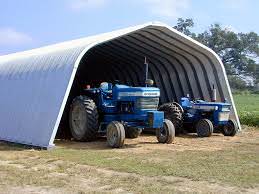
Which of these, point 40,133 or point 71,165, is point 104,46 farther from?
point 71,165

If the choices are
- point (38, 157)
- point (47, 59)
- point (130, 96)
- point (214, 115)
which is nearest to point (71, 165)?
point (38, 157)

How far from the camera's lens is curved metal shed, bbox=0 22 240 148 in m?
13.3

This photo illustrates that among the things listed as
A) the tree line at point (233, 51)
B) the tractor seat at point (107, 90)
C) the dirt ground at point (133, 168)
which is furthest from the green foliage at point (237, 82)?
the dirt ground at point (133, 168)

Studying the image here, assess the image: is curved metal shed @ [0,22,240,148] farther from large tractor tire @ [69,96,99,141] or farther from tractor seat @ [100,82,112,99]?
tractor seat @ [100,82,112,99]

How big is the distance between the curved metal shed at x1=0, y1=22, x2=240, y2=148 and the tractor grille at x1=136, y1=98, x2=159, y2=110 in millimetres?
1874

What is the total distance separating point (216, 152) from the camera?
11594 mm

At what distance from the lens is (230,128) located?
16156mm

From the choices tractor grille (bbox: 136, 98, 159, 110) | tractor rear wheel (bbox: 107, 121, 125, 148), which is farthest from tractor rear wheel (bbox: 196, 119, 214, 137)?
tractor rear wheel (bbox: 107, 121, 125, 148)

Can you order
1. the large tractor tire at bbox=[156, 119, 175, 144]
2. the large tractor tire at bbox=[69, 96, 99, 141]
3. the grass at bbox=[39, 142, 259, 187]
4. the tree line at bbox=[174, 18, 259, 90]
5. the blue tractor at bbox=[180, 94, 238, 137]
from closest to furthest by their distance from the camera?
1. the grass at bbox=[39, 142, 259, 187]
2. the large tractor tire at bbox=[156, 119, 175, 144]
3. the large tractor tire at bbox=[69, 96, 99, 141]
4. the blue tractor at bbox=[180, 94, 238, 137]
5. the tree line at bbox=[174, 18, 259, 90]

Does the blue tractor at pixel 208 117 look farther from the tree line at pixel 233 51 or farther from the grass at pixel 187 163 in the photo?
the tree line at pixel 233 51

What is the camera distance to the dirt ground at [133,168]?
7598mm

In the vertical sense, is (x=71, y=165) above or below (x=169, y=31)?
below

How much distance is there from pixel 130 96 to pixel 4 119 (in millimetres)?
4127

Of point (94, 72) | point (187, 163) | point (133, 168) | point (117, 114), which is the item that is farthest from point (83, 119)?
point (94, 72)
